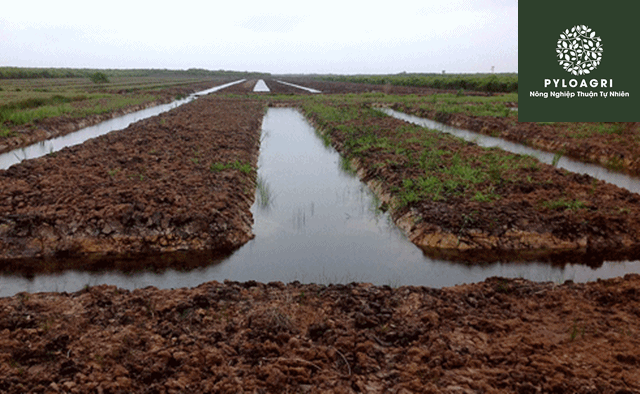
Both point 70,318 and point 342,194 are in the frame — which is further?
point 342,194

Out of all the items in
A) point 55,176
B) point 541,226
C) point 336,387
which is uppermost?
point 55,176

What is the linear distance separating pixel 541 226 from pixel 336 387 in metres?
4.94

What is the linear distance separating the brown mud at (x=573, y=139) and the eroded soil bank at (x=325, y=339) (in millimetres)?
8701

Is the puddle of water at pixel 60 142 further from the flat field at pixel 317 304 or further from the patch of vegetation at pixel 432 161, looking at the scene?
the patch of vegetation at pixel 432 161

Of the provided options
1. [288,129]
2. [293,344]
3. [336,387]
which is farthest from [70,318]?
[288,129]

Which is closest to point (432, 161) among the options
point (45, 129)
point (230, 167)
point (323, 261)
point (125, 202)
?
point (230, 167)

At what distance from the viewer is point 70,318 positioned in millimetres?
4145

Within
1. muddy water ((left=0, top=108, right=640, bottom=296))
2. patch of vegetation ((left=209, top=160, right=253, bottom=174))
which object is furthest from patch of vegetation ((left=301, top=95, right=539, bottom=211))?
patch of vegetation ((left=209, top=160, right=253, bottom=174))

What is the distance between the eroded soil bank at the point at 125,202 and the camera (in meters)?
6.24

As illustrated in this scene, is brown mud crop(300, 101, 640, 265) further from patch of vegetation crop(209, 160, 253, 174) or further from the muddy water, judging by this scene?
patch of vegetation crop(209, 160, 253, 174)

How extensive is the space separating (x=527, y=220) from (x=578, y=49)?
4.53 m

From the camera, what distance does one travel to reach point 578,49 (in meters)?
8.77

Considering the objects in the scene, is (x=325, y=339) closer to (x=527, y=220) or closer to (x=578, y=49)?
(x=527, y=220)

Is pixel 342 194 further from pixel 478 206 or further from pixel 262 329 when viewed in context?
pixel 262 329
